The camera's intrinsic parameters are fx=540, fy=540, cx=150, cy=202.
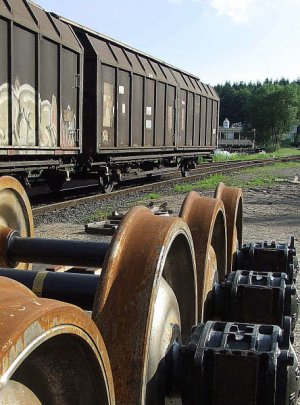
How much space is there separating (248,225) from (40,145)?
183 inches

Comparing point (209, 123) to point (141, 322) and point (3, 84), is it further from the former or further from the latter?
point (141, 322)

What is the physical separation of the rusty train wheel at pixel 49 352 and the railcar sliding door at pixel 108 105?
1307 cm

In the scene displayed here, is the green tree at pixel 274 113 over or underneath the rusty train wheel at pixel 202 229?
over

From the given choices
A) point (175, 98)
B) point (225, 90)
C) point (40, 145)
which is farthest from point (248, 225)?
point (225, 90)

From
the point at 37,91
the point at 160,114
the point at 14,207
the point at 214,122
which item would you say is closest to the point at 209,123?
the point at 214,122

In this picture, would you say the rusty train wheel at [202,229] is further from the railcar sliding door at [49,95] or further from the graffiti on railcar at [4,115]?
the railcar sliding door at [49,95]

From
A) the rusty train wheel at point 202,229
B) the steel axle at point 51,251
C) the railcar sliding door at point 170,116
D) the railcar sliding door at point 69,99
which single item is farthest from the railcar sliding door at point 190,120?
the steel axle at point 51,251

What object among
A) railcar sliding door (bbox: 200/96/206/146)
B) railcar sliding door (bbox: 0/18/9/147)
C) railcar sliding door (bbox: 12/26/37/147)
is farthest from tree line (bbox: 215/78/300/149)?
railcar sliding door (bbox: 0/18/9/147)

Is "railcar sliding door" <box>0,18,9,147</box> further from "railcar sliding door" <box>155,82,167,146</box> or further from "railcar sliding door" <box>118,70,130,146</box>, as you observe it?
"railcar sliding door" <box>155,82,167,146</box>

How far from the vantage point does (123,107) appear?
1585 centimetres

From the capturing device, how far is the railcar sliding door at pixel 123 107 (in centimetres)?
1559

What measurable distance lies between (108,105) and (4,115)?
5.29m

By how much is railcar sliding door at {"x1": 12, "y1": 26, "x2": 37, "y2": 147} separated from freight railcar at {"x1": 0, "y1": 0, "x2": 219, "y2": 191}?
0.02 m

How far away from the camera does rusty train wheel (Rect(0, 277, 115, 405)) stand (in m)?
1.14
